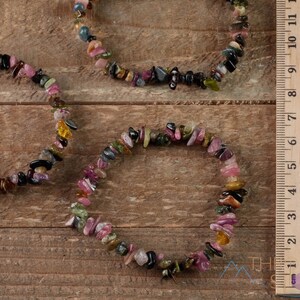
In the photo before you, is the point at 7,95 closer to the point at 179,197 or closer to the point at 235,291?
the point at 179,197

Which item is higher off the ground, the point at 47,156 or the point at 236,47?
the point at 236,47

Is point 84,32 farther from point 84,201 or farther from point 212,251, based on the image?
point 212,251

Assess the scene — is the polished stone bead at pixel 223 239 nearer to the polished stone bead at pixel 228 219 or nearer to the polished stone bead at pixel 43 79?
the polished stone bead at pixel 228 219

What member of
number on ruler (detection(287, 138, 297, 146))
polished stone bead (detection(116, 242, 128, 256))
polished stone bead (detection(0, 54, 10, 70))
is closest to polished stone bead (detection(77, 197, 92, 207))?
→ polished stone bead (detection(116, 242, 128, 256))

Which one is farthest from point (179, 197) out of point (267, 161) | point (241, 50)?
point (241, 50)

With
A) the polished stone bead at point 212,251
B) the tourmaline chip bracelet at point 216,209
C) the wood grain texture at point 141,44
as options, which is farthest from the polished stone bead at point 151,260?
the wood grain texture at point 141,44

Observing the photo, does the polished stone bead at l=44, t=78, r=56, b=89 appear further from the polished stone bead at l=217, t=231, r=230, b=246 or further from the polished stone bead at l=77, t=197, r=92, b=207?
the polished stone bead at l=217, t=231, r=230, b=246

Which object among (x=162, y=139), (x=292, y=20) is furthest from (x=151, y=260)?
(x=292, y=20)
